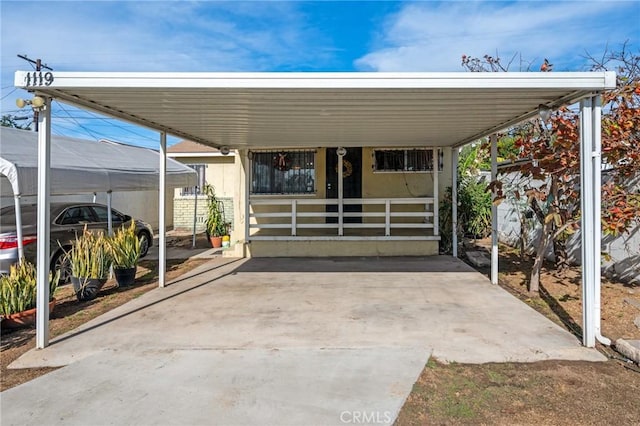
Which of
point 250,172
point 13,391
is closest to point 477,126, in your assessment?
point 250,172

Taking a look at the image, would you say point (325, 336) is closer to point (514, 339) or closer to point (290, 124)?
point (514, 339)

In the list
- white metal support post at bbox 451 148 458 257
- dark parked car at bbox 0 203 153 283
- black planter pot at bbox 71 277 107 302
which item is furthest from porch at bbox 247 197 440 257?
black planter pot at bbox 71 277 107 302

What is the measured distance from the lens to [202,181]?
50.4 ft

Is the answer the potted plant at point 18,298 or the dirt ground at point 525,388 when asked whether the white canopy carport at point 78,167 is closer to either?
the potted plant at point 18,298

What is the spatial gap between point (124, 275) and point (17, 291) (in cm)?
192

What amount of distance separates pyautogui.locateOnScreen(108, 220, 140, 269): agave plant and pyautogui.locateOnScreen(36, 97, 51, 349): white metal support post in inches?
85.9

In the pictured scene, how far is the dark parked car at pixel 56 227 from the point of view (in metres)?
5.91

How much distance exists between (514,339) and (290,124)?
4.09 m

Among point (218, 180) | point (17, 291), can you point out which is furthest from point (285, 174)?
point (218, 180)

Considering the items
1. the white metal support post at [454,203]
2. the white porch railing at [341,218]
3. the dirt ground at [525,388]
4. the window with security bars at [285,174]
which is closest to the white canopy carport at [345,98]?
the dirt ground at [525,388]

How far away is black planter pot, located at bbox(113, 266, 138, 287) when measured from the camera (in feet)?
20.7

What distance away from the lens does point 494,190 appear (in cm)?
564

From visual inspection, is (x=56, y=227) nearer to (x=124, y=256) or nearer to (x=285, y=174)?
(x=124, y=256)

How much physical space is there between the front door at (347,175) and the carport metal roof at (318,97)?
3.28 metres
